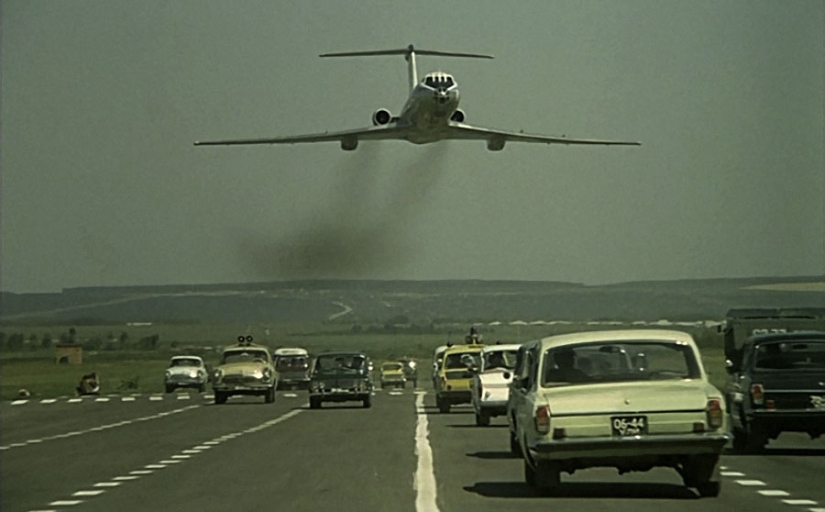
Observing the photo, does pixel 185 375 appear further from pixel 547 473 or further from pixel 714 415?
pixel 714 415

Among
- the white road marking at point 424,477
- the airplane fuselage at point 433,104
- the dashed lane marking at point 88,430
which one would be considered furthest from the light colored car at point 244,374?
the white road marking at point 424,477

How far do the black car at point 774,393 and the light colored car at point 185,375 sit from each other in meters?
54.8

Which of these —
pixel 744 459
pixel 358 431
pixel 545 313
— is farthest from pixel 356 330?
pixel 744 459

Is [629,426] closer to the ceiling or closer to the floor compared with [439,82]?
closer to the floor

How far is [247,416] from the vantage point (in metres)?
50.8

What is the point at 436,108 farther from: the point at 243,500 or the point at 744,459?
the point at 243,500

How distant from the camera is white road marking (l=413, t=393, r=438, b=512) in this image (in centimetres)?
2022

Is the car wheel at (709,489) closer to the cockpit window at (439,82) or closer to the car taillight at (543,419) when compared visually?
the car taillight at (543,419)

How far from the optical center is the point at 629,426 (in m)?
20.3

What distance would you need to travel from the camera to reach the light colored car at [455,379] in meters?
51.8

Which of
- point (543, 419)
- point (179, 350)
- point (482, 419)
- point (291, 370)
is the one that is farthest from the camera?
point (179, 350)

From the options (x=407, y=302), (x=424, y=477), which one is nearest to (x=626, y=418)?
(x=424, y=477)

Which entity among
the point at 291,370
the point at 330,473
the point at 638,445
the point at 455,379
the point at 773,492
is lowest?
the point at 773,492

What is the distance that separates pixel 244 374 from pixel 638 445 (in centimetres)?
4299
